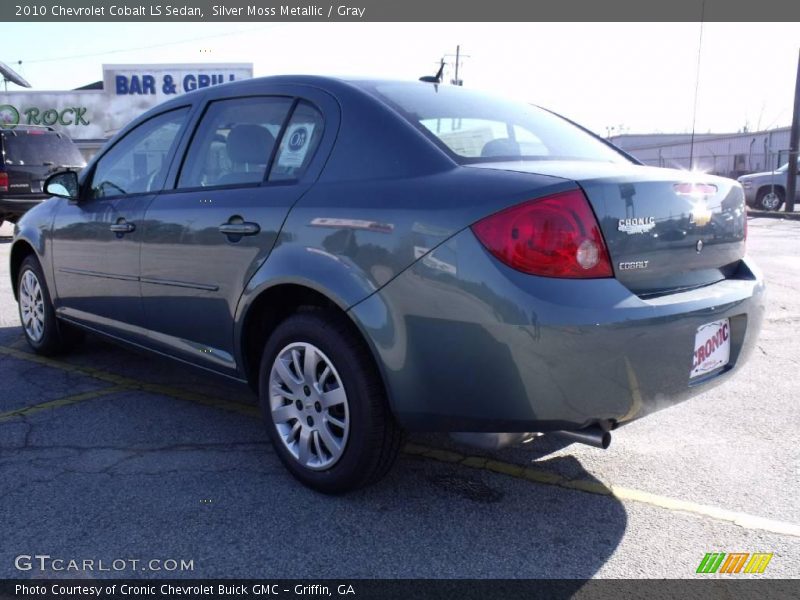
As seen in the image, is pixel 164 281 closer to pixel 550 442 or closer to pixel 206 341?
pixel 206 341

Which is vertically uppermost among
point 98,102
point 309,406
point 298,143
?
point 98,102

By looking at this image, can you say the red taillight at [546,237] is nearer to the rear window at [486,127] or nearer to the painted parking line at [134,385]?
the rear window at [486,127]

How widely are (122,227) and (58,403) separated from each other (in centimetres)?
113

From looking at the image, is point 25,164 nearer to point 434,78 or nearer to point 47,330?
A: point 47,330

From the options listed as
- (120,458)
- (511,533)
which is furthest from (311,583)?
(120,458)

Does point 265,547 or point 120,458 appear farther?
point 120,458

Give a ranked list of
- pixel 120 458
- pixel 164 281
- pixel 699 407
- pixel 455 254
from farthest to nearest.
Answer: pixel 699 407
pixel 164 281
pixel 120 458
pixel 455 254

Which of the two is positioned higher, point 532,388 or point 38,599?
point 532,388

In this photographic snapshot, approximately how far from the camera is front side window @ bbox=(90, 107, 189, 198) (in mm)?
4047

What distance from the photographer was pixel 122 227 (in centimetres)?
406

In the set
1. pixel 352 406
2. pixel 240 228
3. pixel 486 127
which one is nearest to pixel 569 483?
pixel 352 406

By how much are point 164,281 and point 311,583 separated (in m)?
1.89

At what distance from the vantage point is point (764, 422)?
3.97 metres

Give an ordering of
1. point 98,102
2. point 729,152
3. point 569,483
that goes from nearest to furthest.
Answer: point 569,483
point 98,102
point 729,152
